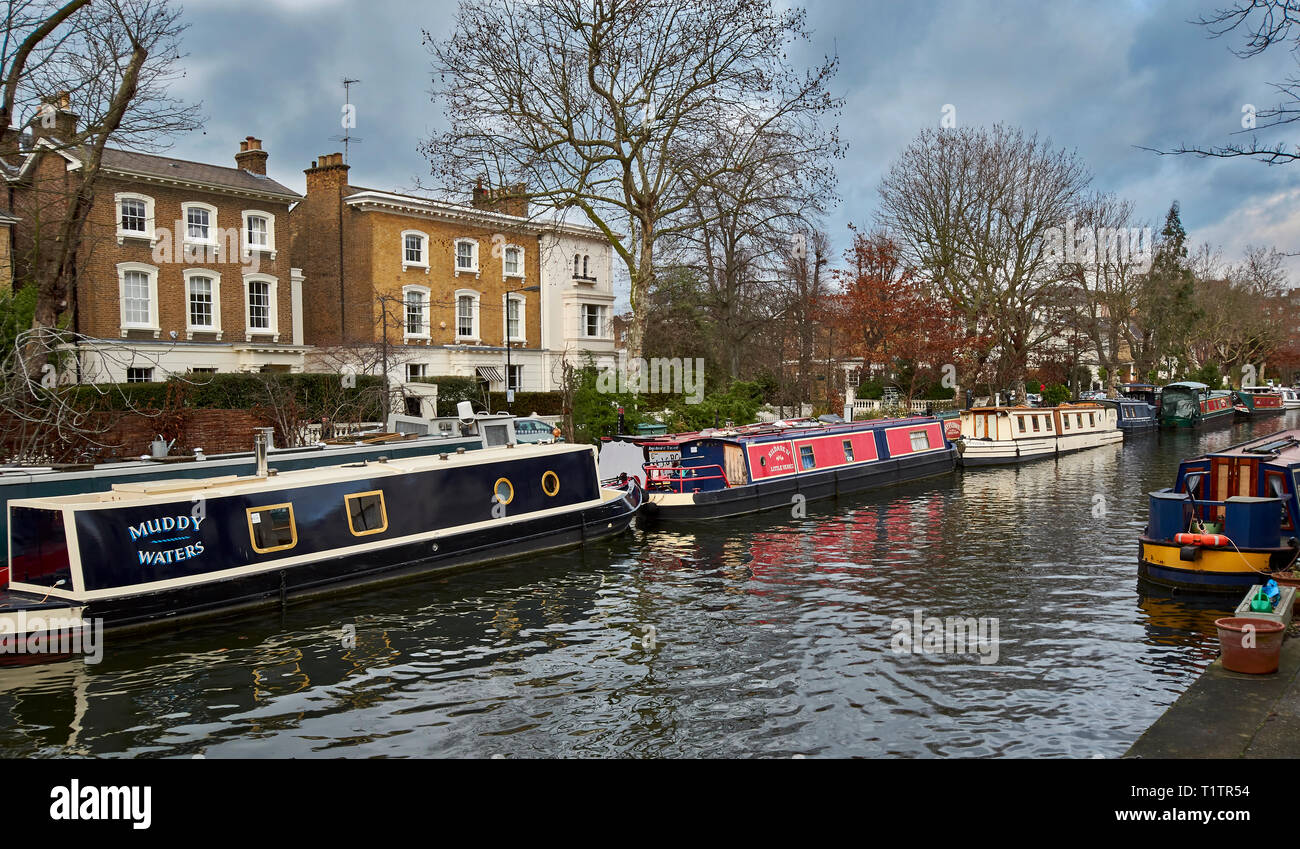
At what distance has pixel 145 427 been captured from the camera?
76.4ft

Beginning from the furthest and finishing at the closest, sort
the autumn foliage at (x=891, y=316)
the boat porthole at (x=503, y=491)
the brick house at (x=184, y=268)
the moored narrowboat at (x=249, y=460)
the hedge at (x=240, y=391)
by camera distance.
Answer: the autumn foliage at (x=891, y=316)
the brick house at (x=184, y=268)
the hedge at (x=240, y=391)
the boat porthole at (x=503, y=491)
the moored narrowboat at (x=249, y=460)

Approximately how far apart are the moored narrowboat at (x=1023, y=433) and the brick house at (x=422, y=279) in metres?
17.6

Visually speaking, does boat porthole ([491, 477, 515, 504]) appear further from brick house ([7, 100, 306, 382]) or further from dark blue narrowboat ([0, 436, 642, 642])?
brick house ([7, 100, 306, 382])

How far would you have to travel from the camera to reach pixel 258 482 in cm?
1359

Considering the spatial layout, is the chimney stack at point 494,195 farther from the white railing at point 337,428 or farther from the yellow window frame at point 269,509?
the yellow window frame at point 269,509

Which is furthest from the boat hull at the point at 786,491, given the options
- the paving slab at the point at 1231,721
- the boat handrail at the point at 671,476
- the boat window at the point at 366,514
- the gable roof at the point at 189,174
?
the gable roof at the point at 189,174

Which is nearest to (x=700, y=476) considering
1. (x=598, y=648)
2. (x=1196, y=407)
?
(x=598, y=648)

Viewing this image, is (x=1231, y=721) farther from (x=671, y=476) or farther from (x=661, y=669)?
(x=671, y=476)

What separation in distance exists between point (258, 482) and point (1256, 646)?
Result: 12.7 metres

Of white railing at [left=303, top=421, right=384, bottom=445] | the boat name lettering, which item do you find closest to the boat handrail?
white railing at [left=303, top=421, right=384, bottom=445]

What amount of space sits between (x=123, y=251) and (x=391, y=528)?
2302cm

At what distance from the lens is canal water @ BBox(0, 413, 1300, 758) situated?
28.4 ft

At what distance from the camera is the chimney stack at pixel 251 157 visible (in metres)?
38.2

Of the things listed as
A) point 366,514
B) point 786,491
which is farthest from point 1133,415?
point 366,514
